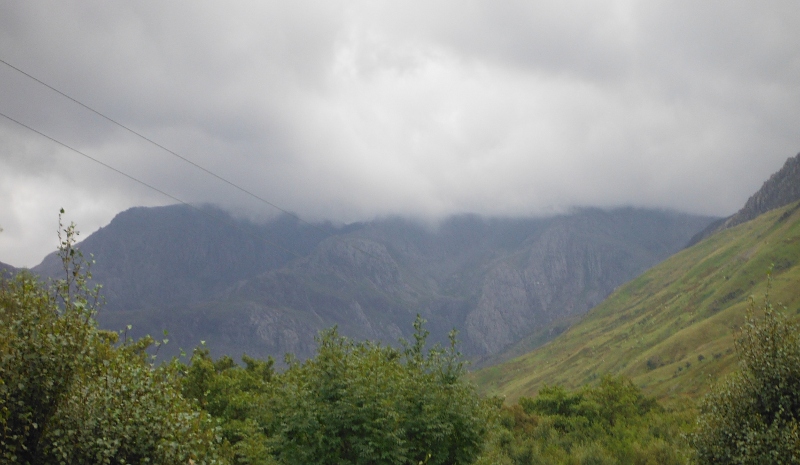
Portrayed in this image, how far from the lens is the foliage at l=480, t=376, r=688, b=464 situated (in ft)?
151

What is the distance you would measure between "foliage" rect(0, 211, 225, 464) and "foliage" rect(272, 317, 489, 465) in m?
14.3

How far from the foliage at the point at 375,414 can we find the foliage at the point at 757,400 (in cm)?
1307

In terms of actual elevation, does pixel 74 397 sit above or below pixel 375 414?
above

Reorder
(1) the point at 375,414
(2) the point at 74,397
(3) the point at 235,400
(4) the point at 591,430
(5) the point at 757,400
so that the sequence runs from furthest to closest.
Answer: (3) the point at 235,400 < (4) the point at 591,430 < (1) the point at 375,414 < (5) the point at 757,400 < (2) the point at 74,397

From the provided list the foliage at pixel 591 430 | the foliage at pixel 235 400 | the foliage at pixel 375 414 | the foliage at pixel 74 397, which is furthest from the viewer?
the foliage at pixel 591 430

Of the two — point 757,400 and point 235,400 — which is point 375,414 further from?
point 235,400

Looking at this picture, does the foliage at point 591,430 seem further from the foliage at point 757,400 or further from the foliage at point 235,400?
the foliage at point 235,400

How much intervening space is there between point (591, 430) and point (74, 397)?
174 feet

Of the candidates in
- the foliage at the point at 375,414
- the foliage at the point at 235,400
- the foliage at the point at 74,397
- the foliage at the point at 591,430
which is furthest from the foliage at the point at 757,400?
the foliage at the point at 235,400

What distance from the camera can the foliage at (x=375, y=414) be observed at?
30.0m

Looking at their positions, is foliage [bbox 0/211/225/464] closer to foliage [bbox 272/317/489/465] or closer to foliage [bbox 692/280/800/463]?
foliage [bbox 272/317/489/465]

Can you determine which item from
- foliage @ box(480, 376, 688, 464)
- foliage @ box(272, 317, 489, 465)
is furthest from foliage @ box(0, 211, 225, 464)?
foliage @ box(480, 376, 688, 464)

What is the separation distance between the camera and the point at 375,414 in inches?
1207

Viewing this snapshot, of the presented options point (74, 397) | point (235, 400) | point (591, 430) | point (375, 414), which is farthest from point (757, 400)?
point (235, 400)
